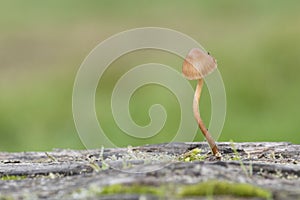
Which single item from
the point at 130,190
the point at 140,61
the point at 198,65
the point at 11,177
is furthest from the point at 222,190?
the point at 140,61

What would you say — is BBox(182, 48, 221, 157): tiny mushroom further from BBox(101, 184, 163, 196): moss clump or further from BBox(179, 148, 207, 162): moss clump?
BBox(101, 184, 163, 196): moss clump

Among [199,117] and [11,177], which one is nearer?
[11,177]

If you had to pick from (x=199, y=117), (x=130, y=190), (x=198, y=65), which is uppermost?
(x=198, y=65)

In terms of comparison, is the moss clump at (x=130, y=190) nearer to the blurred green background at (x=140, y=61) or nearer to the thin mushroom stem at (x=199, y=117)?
the thin mushroom stem at (x=199, y=117)

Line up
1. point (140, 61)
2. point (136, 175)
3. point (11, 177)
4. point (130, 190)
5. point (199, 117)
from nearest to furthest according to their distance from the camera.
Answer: point (130, 190) < point (136, 175) < point (11, 177) < point (199, 117) < point (140, 61)

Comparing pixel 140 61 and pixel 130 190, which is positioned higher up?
pixel 140 61

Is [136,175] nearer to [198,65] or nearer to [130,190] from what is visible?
[130,190]
